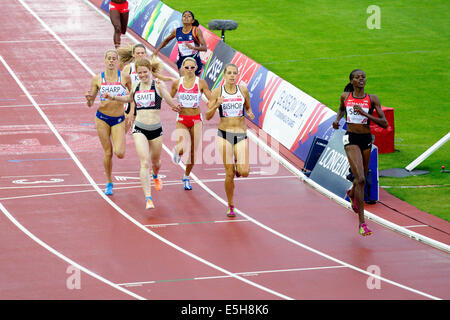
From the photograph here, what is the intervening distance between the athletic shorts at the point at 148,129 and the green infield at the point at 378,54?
4.75 metres

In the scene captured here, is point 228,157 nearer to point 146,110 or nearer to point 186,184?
point 146,110

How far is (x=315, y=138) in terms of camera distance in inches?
683

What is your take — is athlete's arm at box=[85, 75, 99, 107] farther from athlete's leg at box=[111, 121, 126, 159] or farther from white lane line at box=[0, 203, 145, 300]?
white lane line at box=[0, 203, 145, 300]

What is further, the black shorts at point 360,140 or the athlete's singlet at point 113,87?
the athlete's singlet at point 113,87

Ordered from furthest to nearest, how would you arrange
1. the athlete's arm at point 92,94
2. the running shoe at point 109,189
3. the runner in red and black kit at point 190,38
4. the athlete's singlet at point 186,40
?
1. the athlete's singlet at point 186,40
2. the runner in red and black kit at point 190,38
3. the running shoe at point 109,189
4. the athlete's arm at point 92,94

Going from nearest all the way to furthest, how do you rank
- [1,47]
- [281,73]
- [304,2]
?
1. [281,73]
2. [1,47]
3. [304,2]

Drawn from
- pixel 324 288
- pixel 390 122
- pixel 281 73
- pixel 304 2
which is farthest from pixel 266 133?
pixel 304 2

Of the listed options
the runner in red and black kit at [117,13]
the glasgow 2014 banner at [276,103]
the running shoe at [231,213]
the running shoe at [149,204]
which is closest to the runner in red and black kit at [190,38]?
the glasgow 2014 banner at [276,103]

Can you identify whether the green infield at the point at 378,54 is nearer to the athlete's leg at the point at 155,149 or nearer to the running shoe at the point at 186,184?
the running shoe at the point at 186,184

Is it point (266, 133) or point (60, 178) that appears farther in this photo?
point (266, 133)

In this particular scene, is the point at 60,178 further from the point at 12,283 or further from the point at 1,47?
the point at 1,47

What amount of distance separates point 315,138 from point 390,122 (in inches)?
101

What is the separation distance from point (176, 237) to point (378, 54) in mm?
17034

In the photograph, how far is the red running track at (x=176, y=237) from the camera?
473 inches
